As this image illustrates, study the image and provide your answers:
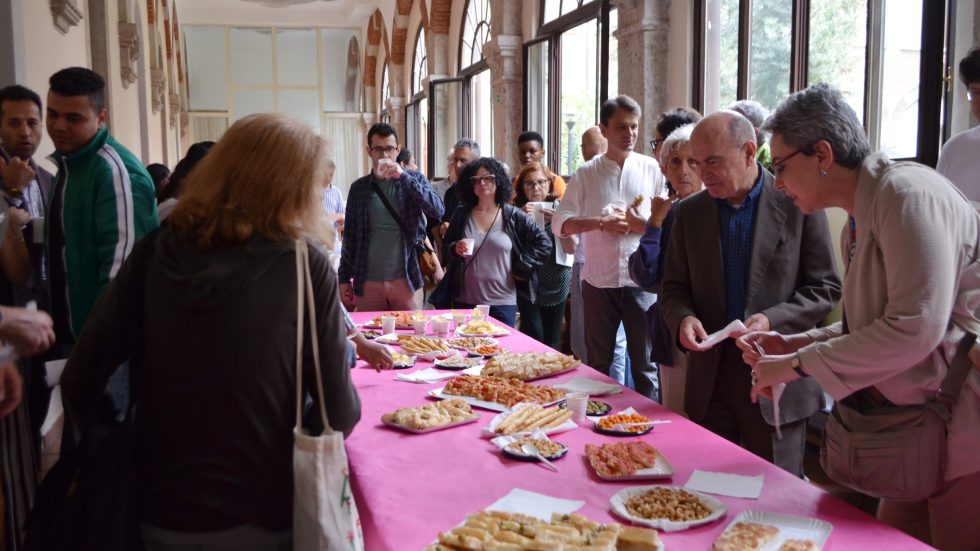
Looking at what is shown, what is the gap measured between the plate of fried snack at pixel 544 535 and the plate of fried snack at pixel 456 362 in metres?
1.54

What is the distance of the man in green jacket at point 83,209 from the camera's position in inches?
118

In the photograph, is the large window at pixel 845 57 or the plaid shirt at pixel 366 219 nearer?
the large window at pixel 845 57

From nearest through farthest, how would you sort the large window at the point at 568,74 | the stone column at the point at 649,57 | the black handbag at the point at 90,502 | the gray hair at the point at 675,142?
the black handbag at the point at 90,502 → the gray hair at the point at 675,142 → the stone column at the point at 649,57 → the large window at the point at 568,74

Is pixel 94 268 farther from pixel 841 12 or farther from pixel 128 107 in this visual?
pixel 128 107

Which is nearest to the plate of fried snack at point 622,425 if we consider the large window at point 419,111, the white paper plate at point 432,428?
the white paper plate at point 432,428

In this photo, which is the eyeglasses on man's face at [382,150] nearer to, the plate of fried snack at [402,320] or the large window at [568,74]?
the plate of fried snack at [402,320]

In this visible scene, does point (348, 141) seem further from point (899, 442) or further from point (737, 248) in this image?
point (899, 442)

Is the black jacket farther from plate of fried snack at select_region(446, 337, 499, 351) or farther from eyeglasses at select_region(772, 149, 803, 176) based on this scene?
eyeglasses at select_region(772, 149, 803, 176)

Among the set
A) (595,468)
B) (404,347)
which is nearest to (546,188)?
(404,347)

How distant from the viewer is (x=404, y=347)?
359 cm

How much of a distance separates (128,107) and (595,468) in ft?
27.3

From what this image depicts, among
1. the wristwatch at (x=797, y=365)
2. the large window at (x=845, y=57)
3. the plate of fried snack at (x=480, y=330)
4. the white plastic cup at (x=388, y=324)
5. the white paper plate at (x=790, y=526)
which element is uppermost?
the large window at (x=845, y=57)

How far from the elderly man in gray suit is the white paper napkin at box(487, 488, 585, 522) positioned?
91cm

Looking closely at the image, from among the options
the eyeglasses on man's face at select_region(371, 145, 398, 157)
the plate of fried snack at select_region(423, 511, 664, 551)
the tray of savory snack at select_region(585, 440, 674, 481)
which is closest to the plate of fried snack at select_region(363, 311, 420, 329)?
the eyeglasses on man's face at select_region(371, 145, 398, 157)
